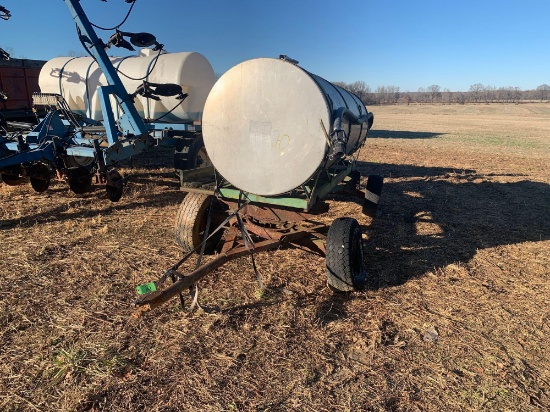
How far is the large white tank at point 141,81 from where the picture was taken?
9156 mm

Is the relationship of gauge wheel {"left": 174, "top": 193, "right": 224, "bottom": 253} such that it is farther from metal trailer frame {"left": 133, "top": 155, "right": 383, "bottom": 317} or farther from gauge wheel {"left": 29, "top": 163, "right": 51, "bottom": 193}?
gauge wheel {"left": 29, "top": 163, "right": 51, "bottom": 193}

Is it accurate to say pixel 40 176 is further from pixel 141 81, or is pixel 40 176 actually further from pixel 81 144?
pixel 141 81

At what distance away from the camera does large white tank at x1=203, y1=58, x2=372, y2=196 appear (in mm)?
4016

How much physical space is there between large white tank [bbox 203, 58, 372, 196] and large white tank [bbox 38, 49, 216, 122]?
17.3 ft

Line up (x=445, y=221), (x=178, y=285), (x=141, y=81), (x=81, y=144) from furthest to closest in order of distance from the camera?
1. (x=141, y=81)
2. (x=81, y=144)
3. (x=445, y=221)
4. (x=178, y=285)

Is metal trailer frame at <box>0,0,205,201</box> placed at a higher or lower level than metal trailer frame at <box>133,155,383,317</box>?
higher

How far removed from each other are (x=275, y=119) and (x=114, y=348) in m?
2.83

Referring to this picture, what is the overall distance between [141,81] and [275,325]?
7.85 m

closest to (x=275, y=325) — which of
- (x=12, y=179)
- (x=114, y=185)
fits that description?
(x=114, y=185)

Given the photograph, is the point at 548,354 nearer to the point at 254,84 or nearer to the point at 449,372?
the point at 449,372

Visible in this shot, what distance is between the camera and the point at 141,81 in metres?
9.31

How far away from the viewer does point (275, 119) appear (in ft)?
13.7

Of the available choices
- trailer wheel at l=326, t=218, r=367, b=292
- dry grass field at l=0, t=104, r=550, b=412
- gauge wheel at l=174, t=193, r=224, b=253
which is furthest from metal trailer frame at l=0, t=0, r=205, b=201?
trailer wheel at l=326, t=218, r=367, b=292

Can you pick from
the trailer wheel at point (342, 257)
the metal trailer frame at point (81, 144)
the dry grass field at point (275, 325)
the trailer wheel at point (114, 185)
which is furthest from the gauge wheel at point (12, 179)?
the trailer wheel at point (342, 257)
